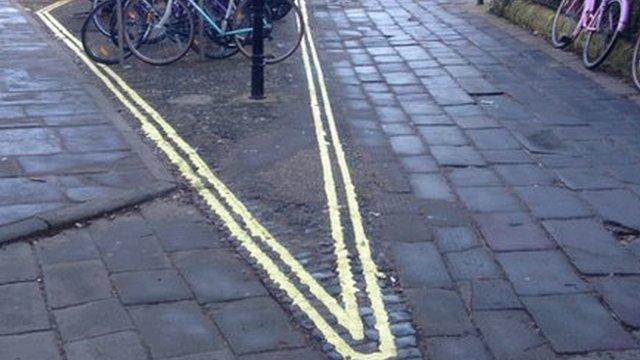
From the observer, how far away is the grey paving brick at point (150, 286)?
4.55 metres

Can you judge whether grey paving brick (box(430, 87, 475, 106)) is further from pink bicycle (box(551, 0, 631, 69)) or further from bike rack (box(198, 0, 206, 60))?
bike rack (box(198, 0, 206, 60))

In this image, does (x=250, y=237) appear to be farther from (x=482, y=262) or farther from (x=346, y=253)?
(x=482, y=262)

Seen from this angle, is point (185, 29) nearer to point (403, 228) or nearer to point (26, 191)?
point (26, 191)

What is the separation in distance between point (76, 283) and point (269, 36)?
20.8 feet

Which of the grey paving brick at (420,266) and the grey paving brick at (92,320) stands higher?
the grey paving brick at (420,266)

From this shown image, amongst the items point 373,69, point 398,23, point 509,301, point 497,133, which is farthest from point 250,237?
point 398,23

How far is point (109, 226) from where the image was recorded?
5445 mm

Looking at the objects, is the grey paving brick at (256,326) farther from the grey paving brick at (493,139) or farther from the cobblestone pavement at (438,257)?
the grey paving brick at (493,139)

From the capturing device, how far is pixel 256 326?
4316 millimetres

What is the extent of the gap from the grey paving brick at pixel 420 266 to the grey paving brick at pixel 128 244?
1.27 meters

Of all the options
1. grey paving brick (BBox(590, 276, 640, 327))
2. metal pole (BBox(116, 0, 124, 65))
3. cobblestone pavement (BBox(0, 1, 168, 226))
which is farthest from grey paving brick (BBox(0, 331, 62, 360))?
metal pole (BBox(116, 0, 124, 65))

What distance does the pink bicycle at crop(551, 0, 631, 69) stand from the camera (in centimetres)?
980

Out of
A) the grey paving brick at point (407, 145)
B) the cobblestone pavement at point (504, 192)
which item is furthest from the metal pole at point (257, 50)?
the grey paving brick at point (407, 145)

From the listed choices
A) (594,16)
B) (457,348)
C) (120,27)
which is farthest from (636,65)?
(457,348)
